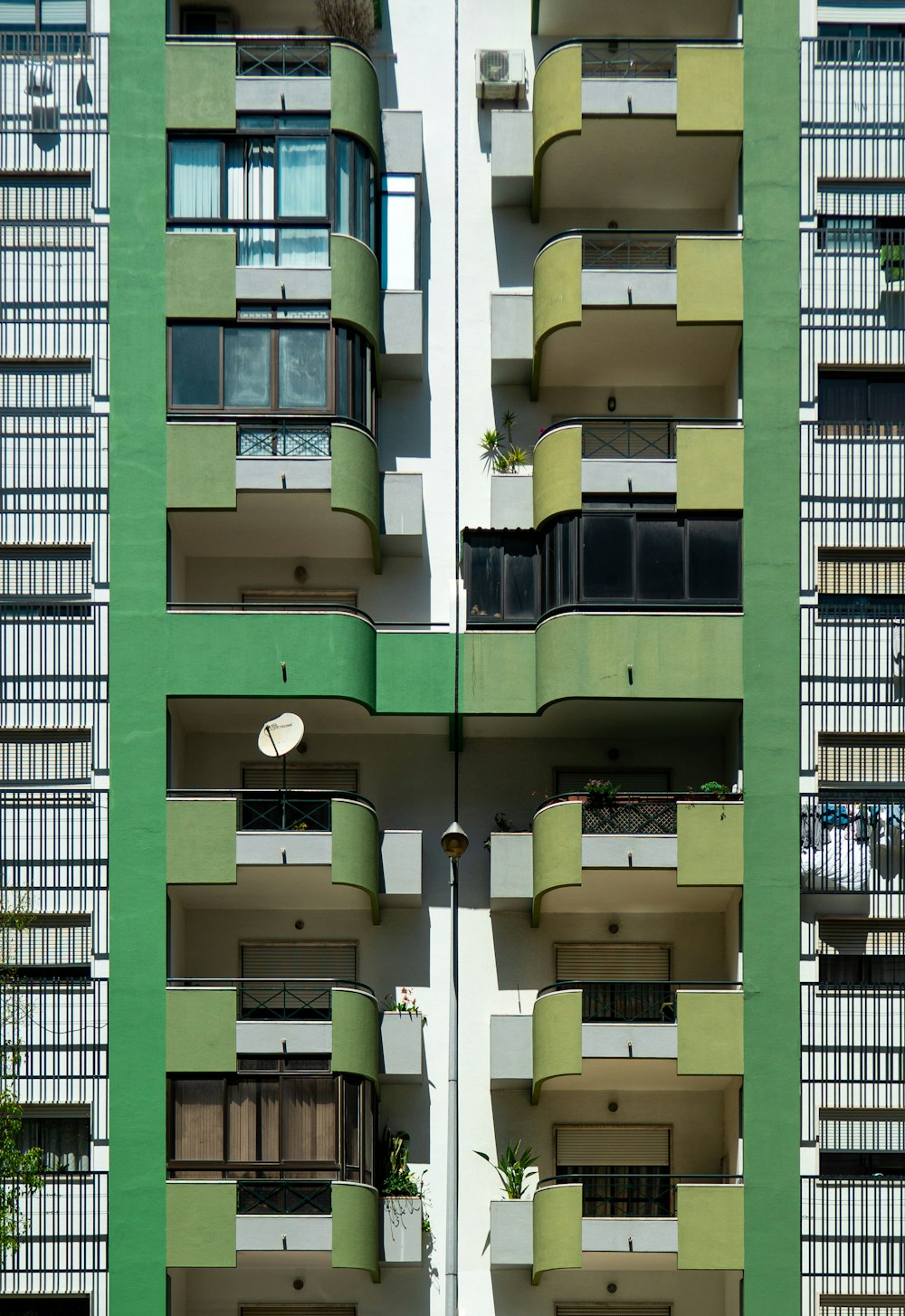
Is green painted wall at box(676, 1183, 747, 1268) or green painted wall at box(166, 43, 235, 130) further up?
green painted wall at box(166, 43, 235, 130)

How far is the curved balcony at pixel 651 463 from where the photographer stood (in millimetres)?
31234

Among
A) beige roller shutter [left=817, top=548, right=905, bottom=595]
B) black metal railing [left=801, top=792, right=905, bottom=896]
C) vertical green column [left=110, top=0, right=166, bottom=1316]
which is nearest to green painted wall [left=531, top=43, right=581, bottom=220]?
vertical green column [left=110, top=0, right=166, bottom=1316]

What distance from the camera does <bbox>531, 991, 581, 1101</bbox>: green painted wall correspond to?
1168 inches

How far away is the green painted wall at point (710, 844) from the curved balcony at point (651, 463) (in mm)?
5470

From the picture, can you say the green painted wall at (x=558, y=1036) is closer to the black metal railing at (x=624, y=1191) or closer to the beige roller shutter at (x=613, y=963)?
the beige roller shutter at (x=613, y=963)

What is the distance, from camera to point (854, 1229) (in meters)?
29.2

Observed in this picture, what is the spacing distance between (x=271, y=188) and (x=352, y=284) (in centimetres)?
239

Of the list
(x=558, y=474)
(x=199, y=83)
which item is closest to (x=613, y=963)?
(x=558, y=474)

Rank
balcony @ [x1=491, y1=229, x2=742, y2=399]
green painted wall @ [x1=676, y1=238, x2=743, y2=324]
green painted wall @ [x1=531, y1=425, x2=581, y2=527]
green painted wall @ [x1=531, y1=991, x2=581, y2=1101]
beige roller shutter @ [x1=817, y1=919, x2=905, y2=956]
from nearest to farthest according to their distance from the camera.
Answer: green painted wall @ [x1=531, y1=991, x2=581, y2=1101], beige roller shutter @ [x1=817, y1=919, x2=905, y2=956], green painted wall @ [x1=531, y1=425, x2=581, y2=527], green painted wall @ [x1=676, y1=238, x2=743, y2=324], balcony @ [x1=491, y1=229, x2=742, y2=399]

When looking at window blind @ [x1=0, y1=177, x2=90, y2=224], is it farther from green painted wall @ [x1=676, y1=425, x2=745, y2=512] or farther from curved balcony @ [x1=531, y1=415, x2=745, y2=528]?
green painted wall @ [x1=676, y1=425, x2=745, y2=512]

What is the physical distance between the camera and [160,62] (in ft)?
106

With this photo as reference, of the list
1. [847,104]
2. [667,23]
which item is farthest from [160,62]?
[847,104]

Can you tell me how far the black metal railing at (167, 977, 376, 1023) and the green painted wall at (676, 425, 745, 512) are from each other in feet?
34.6

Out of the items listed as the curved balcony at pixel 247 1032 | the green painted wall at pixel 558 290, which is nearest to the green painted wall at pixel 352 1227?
the curved balcony at pixel 247 1032
